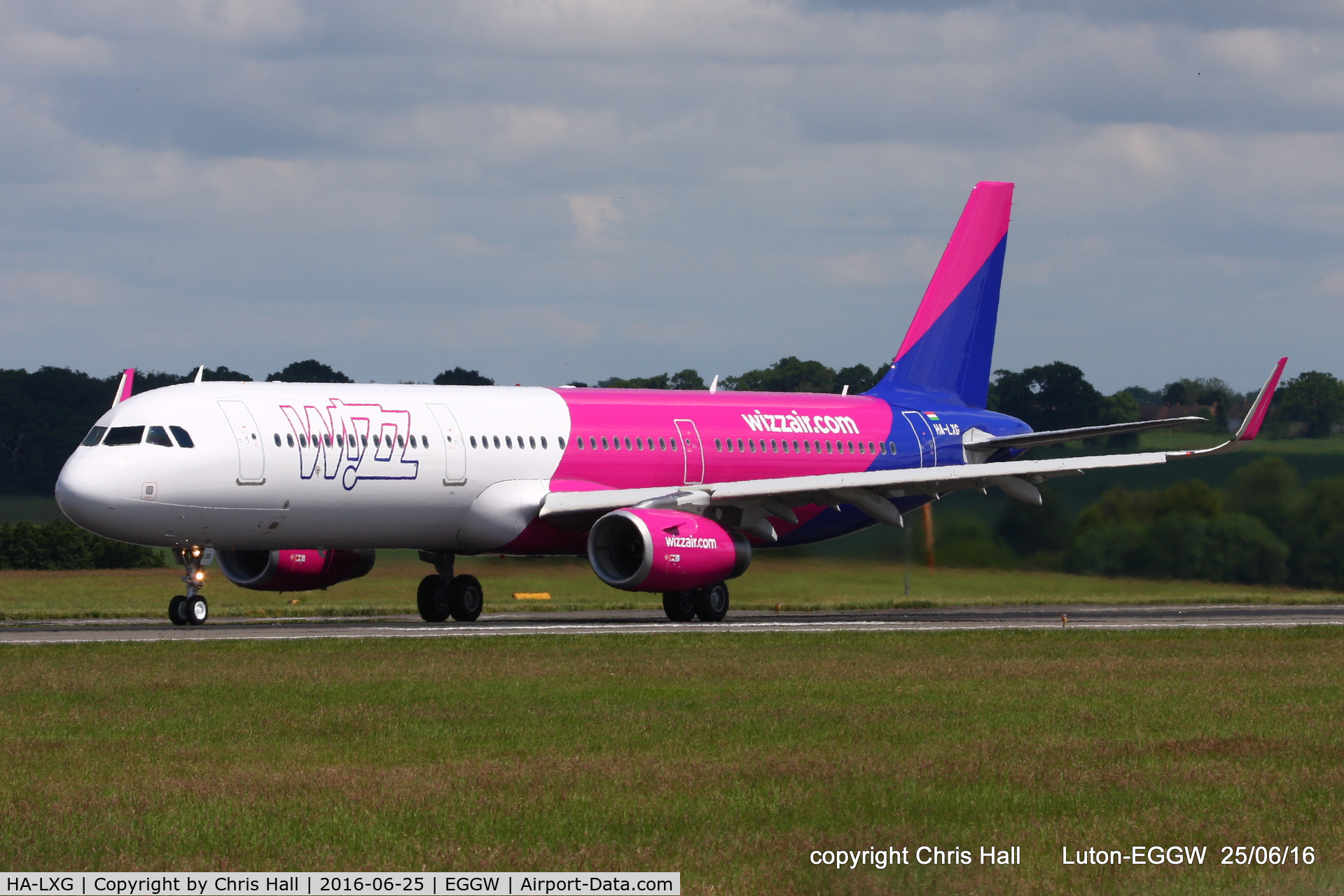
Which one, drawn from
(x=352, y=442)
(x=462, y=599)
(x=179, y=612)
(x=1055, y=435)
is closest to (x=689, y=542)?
(x=462, y=599)

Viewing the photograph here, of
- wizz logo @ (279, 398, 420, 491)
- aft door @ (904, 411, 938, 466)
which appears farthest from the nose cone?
aft door @ (904, 411, 938, 466)

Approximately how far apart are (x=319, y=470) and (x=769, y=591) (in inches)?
424

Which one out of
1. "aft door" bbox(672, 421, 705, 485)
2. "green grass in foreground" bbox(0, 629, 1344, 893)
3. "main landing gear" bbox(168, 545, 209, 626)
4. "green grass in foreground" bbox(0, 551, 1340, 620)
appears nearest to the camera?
"green grass in foreground" bbox(0, 629, 1344, 893)

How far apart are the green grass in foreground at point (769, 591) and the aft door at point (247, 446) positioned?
7129mm

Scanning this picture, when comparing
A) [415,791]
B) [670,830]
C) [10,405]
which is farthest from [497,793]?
[10,405]

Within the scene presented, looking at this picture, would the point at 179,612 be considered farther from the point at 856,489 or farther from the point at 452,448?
the point at 856,489

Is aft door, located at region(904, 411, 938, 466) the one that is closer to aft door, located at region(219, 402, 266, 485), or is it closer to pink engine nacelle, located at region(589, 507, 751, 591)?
pink engine nacelle, located at region(589, 507, 751, 591)

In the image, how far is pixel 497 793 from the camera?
12102 mm

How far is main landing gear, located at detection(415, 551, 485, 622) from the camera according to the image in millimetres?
33188

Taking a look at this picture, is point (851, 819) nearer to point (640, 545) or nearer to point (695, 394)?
point (640, 545)

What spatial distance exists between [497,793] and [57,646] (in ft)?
45.8

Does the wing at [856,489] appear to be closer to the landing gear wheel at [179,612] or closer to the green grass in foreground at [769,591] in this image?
the green grass in foreground at [769,591]

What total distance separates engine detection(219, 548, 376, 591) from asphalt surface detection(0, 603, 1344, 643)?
69 centimetres

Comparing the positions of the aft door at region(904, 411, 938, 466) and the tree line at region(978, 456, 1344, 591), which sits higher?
the aft door at region(904, 411, 938, 466)
